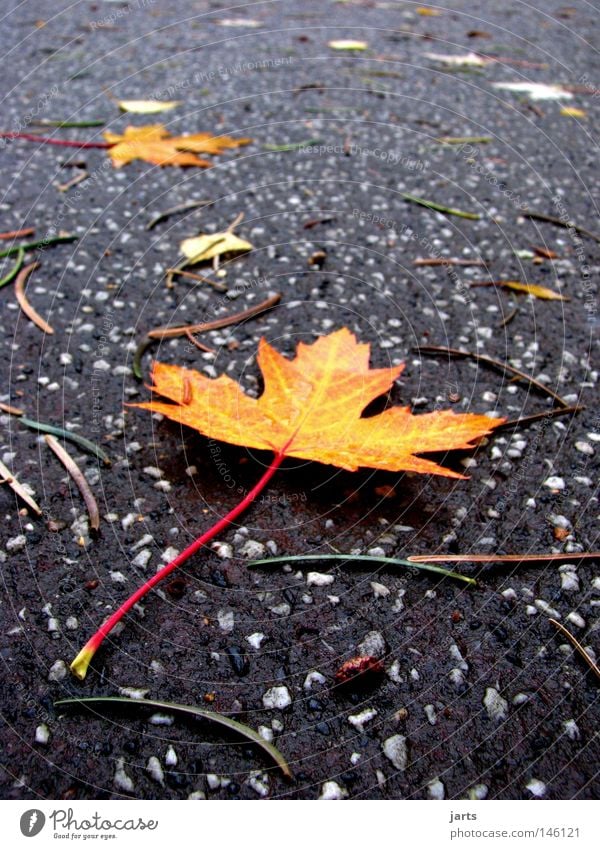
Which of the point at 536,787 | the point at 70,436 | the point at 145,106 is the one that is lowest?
the point at 536,787

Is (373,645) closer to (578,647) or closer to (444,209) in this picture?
(578,647)

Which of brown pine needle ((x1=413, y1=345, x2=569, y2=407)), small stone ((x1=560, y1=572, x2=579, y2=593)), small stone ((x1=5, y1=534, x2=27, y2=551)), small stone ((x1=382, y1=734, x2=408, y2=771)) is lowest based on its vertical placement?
small stone ((x1=382, y1=734, x2=408, y2=771))

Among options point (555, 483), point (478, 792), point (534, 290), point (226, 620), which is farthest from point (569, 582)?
point (534, 290)

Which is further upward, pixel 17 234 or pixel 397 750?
pixel 17 234

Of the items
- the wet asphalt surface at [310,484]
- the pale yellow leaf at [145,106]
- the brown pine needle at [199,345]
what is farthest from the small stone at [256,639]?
the pale yellow leaf at [145,106]

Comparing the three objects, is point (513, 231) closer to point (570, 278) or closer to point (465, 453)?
point (570, 278)

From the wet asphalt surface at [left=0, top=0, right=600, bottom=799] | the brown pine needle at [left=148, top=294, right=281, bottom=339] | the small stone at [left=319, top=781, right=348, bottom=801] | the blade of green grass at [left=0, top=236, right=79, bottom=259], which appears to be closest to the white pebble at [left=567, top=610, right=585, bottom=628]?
the wet asphalt surface at [left=0, top=0, right=600, bottom=799]

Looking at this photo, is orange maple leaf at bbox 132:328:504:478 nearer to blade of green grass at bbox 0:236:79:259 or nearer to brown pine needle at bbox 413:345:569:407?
brown pine needle at bbox 413:345:569:407

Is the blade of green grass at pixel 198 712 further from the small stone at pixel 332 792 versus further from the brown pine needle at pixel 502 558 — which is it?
the brown pine needle at pixel 502 558
